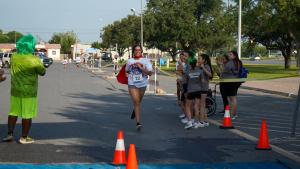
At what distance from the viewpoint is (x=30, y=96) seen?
8984 mm

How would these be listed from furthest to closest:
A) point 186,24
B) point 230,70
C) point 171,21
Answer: point 186,24 < point 171,21 < point 230,70

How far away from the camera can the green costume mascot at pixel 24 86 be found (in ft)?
29.3

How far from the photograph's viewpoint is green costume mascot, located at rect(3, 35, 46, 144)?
29.3ft

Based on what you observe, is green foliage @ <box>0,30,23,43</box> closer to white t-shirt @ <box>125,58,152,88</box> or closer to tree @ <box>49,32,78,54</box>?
tree @ <box>49,32,78,54</box>

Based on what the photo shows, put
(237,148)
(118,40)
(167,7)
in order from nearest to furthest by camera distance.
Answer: (237,148) → (167,7) → (118,40)

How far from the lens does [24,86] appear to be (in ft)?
29.4

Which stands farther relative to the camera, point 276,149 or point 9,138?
point 9,138

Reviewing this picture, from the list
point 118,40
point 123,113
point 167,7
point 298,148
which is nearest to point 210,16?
point 167,7

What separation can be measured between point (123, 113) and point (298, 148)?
6119 mm

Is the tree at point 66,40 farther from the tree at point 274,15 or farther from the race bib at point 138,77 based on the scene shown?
the race bib at point 138,77

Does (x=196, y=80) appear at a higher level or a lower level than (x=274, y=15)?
lower

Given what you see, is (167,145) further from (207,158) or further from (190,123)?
(190,123)

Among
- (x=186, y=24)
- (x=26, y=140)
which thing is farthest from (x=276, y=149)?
(x=186, y=24)

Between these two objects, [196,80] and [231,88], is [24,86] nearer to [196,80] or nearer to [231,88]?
[196,80]
